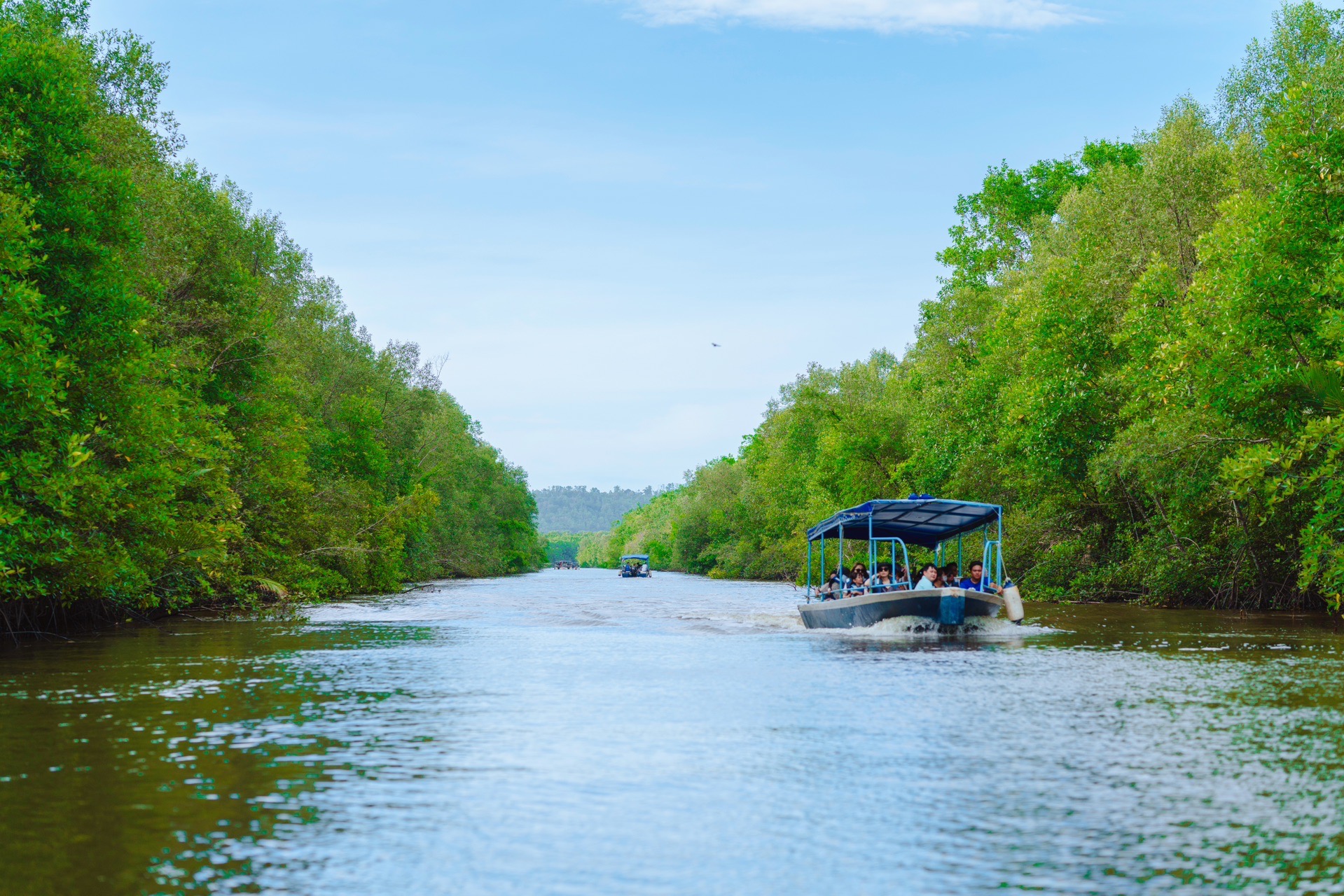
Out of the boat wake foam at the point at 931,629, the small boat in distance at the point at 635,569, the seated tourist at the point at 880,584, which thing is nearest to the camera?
the boat wake foam at the point at 931,629

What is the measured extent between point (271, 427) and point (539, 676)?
864 inches

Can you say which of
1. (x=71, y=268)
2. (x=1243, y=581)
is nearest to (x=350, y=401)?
(x=71, y=268)

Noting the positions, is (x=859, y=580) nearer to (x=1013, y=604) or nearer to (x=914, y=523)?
(x=914, y=523)

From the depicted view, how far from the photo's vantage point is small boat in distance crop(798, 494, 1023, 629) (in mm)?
25906

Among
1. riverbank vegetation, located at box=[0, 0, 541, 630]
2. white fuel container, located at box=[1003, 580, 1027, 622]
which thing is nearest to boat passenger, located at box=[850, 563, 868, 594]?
white fuel container, located at box=[1003, 580, 1027, 622]

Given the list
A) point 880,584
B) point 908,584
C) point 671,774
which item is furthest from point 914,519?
point 671,774

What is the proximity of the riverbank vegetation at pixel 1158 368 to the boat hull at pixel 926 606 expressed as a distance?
5.83m

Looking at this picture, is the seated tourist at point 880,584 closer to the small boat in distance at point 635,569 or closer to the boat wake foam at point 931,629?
the boat wake foam at point 931,629

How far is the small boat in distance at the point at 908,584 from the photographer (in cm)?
2591

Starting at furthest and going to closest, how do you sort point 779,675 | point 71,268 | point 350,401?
point 350,401 < point 71,268 < point 779,675

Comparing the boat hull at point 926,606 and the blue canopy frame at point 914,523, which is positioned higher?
the blue canopy frame at point 914,523

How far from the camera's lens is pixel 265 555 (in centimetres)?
3669

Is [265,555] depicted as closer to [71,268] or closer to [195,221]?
[195,221]

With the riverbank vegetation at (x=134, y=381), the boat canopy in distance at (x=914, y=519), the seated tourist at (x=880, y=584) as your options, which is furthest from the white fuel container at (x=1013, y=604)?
the riverbank vegetation at (x=134, y=381)
